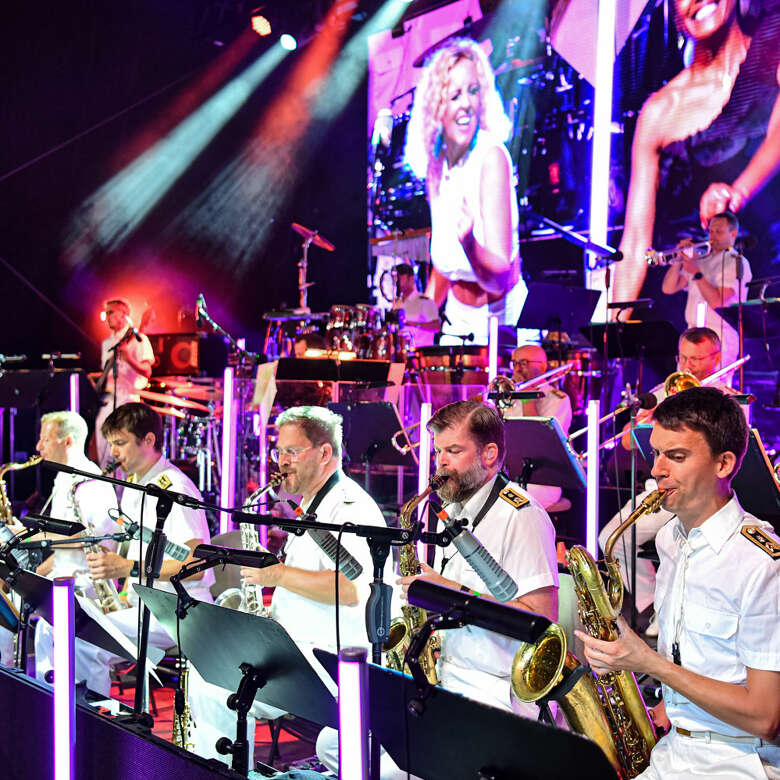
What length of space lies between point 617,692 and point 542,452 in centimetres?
270

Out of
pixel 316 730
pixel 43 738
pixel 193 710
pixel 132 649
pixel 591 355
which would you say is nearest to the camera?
pixel 43 738

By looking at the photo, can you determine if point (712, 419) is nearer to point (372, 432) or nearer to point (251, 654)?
point (251, 654)

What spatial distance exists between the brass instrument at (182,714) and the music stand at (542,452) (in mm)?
2539

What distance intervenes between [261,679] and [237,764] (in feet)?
1.13

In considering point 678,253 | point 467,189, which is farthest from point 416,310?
point 678,253

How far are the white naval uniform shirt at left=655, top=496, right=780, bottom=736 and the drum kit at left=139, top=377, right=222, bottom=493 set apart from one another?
828cm

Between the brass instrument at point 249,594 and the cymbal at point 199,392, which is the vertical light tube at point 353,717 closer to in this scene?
the brass instrument at point 249,594

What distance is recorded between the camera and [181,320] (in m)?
14.3

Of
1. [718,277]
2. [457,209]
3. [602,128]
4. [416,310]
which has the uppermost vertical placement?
[602,128]

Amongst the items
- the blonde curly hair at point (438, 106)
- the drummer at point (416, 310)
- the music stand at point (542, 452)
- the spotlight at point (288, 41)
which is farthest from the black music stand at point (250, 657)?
the spotlight at point (288, 41)

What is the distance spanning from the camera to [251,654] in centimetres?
278

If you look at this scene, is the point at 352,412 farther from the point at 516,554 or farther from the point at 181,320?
the point at 181,320

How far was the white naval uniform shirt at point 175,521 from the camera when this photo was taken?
4816mm

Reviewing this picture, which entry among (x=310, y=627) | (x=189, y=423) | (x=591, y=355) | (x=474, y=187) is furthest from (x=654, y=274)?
(x=310, y=627)
